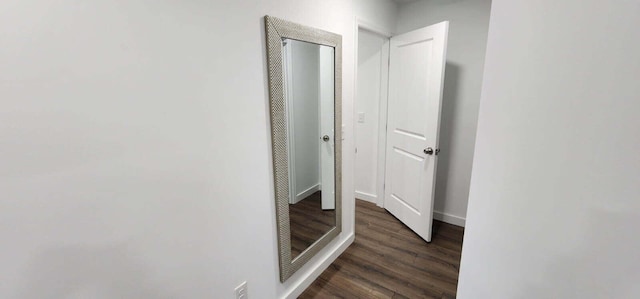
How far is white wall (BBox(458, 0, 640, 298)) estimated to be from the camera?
39 cm

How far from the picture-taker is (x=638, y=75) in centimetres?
37

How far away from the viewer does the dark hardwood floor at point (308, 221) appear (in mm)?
1813

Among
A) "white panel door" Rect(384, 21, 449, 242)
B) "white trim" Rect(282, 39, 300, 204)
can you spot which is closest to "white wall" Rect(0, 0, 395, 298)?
"white trim" Rect(282, 39, 300, 204)

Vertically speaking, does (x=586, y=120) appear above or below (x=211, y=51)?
below

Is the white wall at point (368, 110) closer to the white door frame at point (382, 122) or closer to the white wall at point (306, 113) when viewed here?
the white door frame at point (382, 122)

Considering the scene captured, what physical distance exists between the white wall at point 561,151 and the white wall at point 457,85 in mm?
2080

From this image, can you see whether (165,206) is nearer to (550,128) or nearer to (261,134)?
(261,134)

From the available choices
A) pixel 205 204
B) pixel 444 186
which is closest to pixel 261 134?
pixel 205 204

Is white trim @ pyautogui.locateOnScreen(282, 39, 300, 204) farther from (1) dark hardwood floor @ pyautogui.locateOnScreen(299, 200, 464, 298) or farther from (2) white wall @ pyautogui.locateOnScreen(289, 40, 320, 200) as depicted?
(1) dark hardwood floor @ pyautogui.locateOnScreen(299, 200, 464, 298)

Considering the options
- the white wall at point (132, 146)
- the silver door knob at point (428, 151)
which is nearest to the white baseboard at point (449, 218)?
the silver door knob at point (428, 151)

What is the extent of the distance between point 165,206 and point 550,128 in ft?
4.07

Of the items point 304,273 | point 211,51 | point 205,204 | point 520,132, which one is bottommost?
point 304,273

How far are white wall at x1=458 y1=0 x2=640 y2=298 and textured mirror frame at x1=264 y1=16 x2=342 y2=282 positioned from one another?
101 centimetres

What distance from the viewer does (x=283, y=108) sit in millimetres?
1519
